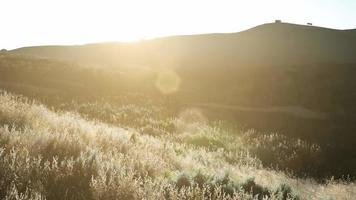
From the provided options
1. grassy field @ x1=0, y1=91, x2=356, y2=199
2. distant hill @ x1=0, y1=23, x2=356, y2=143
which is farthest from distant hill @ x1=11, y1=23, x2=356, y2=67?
grassy field @ x1=0, y1=91, x2=356, y2=199

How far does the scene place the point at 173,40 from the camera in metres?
89.2

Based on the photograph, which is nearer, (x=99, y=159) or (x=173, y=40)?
(x=99, y=159)

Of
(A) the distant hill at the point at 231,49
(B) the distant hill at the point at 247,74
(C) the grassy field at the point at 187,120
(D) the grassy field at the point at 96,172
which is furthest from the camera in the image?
(A) the distant hill at the point at 231,49

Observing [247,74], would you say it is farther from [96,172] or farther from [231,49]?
[96,172]

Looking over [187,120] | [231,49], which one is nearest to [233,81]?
Result: [187,120]

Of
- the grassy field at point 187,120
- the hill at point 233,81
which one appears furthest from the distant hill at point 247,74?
the grassy field at point 187,120

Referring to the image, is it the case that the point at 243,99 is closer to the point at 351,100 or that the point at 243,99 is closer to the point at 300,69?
the point at 351,100

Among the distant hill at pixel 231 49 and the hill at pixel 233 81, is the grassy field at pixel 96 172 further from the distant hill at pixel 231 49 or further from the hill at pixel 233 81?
the distant hill at pixel 231 49

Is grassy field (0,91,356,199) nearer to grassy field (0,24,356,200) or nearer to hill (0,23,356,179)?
grassy field (0,24,356,200)

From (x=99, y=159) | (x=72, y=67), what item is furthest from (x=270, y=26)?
(x=99, y=159)

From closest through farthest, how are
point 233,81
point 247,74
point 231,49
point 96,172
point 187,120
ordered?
point 96,172 < point 187,120 < point 233,81 < point 247,74 < point 231,49

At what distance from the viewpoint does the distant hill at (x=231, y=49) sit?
74.9 meters

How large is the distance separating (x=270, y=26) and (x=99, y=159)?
293ft

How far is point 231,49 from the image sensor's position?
8175cm
